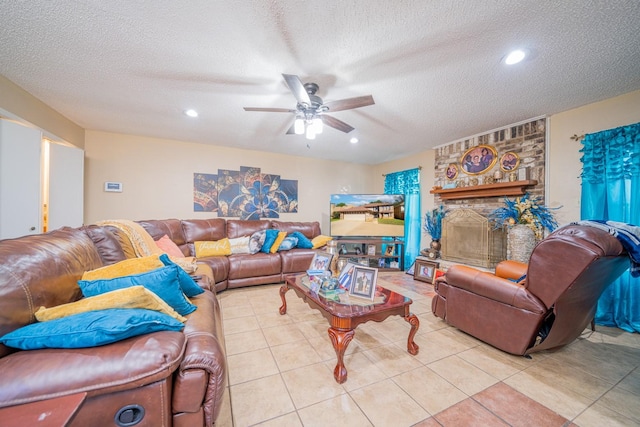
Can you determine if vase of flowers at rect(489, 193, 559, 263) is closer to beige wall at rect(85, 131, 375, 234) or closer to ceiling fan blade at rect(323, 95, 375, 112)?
ceiling fan blade at rect(323, 95, 375, 112)

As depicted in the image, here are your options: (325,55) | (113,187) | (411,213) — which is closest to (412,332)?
(325,55)

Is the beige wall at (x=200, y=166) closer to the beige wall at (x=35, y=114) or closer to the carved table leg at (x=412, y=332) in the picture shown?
the beige wall at (x=35, y=114)

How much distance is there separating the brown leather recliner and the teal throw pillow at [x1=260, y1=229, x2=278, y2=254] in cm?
258

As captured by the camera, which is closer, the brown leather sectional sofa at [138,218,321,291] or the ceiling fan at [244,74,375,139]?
the ceiling fan at [244,74,375,139]

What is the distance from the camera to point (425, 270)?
3902 millimetres

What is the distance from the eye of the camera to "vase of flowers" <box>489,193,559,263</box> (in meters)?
2.84

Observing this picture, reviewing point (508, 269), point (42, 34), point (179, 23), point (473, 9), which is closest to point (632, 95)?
point (508, 269)

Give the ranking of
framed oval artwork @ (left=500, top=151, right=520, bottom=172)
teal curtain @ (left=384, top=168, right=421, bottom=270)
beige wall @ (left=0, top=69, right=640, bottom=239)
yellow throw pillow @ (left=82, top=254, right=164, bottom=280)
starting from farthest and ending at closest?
teal curtain @ (left=384, top=168, right=421, bottom=270)
framed oval artwork @ (left=500, top=151, right=520, bottom=172)
beige wall @ (left=0, top=69, right=640, bottom=239)
yellow throw pillow @ (left=82, top=254, right=164, bottom=280)

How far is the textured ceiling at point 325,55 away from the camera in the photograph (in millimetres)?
1435

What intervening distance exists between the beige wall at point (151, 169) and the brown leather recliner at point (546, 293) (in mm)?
3658

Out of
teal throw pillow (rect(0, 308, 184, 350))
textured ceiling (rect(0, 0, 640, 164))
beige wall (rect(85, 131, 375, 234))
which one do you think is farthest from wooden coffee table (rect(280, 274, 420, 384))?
beige wall (rect(85, 131, 375, 234))

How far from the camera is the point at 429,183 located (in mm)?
4426

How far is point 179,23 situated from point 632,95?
414 centimetres

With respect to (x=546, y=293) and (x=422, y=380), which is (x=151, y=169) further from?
(x=546, y=293)
